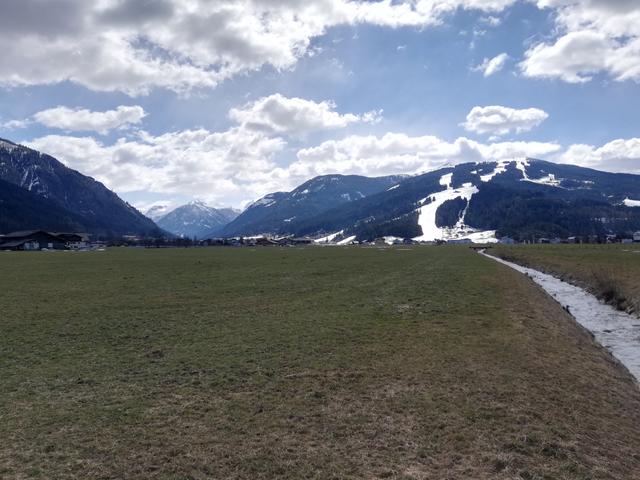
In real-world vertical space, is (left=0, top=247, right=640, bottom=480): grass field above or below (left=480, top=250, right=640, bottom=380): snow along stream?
above

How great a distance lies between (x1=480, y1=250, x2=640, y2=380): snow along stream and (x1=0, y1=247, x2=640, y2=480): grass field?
118 centimetres

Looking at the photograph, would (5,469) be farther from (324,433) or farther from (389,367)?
(389,367)

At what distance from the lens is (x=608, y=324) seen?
27.5 meters

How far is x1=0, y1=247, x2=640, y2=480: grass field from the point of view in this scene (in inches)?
359

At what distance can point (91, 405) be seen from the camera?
1195 cm

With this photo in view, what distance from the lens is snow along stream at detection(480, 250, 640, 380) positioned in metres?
20.0

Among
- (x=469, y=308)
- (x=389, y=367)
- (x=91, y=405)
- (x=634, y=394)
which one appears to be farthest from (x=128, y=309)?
(x=634, y=394)

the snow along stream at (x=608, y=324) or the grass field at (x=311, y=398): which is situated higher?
the grass field at (x=311, y=398)

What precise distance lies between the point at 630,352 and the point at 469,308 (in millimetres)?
Result: 8963

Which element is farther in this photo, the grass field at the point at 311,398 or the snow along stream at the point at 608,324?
the snow along stream at the point at 608,324

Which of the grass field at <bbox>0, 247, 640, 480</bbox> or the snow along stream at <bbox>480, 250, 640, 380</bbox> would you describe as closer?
the grass field at <bbox>0, 247, 640, 480</bbox>

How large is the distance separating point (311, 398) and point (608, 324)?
23.2 meters

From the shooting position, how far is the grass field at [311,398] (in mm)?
9125

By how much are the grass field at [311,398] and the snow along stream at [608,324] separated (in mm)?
1184
